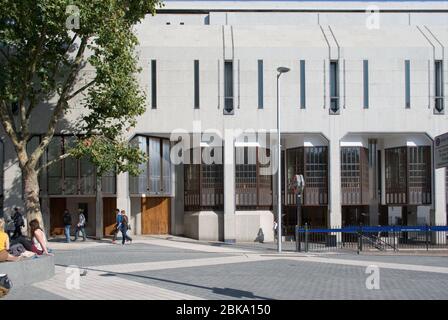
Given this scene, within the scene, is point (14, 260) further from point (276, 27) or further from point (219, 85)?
point (276, 27)

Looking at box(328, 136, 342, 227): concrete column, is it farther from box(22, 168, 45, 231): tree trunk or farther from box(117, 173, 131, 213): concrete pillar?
box(22, 168, 45, 231): tree trunk

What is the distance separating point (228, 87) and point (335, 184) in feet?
25.3

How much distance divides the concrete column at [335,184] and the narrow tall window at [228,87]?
5.75 m

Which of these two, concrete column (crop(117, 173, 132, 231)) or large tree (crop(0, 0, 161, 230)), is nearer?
large tree (crop(0, 0, 161, 230))

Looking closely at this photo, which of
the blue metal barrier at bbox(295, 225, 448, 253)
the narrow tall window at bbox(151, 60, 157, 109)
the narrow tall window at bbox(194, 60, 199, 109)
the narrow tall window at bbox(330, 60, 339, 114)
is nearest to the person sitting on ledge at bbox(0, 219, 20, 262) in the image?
the blue metal barrier at bbox(295, 225, 448, 253)

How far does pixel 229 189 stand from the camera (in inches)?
1251

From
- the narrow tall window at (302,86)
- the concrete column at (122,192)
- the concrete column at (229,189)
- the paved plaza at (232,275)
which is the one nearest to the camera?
the paved plaza at (232,275)

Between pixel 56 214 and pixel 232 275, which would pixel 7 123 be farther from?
pixel 232 275

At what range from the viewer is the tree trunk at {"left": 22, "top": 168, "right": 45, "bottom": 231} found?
25156 mm

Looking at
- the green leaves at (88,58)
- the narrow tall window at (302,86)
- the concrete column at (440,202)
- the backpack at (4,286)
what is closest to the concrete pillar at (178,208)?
the green leaves at (88,58)

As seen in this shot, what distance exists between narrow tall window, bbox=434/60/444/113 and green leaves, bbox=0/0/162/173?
15817 millimetres

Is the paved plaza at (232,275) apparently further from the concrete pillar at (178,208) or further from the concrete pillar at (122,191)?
the concrete pillar at (178,208)

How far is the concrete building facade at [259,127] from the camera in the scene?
31703 millimetres
